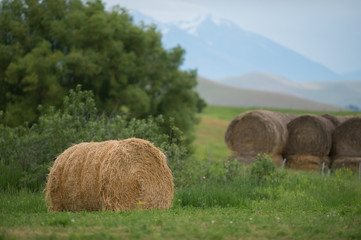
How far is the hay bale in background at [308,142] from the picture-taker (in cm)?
1986

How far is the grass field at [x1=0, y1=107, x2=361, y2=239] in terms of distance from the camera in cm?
800

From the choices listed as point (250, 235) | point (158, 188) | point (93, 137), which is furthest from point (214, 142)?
point (250, 235)

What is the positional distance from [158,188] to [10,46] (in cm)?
1934

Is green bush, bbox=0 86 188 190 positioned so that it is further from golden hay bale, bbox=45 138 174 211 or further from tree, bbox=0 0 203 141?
tree, bbox=0 0 203 141

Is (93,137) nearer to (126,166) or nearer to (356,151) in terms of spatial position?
(126,166)

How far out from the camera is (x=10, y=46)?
2756cm

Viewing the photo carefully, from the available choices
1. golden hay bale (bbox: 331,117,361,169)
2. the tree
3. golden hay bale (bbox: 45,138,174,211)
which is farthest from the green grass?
the tree

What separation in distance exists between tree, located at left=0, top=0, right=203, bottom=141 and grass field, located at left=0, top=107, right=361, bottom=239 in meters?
12.8

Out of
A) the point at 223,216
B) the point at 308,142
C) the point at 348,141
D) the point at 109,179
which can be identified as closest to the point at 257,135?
the point at 308,142

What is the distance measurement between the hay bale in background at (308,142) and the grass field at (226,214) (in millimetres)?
3892

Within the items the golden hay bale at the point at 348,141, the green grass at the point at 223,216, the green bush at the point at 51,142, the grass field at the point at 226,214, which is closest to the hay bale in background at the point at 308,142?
the golden hay bale at the point at 348,141

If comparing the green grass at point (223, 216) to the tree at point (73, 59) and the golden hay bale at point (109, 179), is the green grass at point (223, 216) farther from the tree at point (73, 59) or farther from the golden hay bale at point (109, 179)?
the tree at point (73, 59)

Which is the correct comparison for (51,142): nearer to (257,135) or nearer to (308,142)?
(257,135)

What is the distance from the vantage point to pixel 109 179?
1042cm
